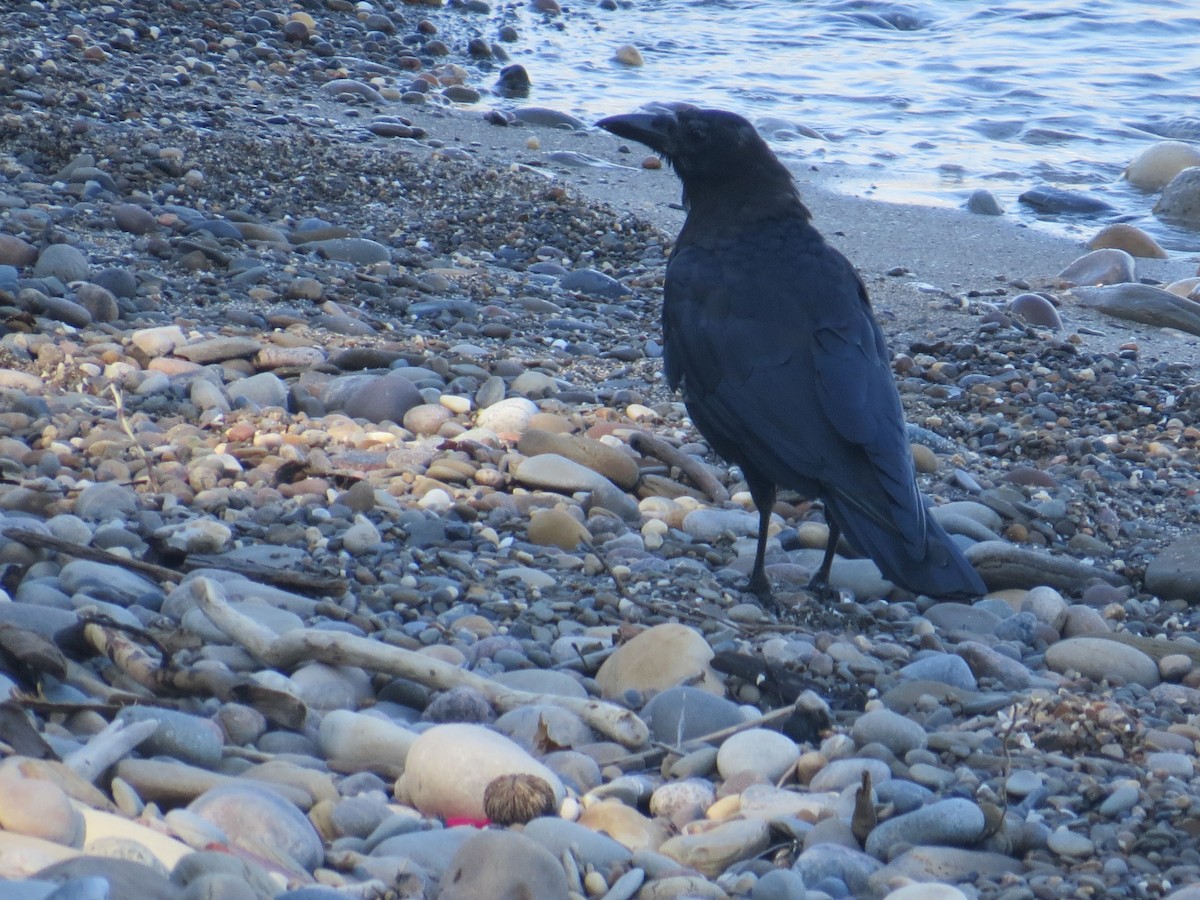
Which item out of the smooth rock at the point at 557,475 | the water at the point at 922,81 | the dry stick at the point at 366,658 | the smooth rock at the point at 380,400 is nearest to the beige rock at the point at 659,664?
the dry stick at the point at 366,658

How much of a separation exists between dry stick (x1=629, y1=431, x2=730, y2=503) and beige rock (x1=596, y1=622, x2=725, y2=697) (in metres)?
1.42

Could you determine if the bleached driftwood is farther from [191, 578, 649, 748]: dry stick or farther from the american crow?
the american crow

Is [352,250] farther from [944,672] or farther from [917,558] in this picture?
[944,672]

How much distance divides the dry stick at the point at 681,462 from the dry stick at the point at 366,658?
1784 millimetres

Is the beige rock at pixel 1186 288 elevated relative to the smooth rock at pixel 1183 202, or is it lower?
lower

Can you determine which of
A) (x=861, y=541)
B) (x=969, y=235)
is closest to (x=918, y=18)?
(x=969, y=235)

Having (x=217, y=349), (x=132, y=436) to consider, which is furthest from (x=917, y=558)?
(x=217, y=349)

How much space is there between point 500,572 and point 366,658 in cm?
84

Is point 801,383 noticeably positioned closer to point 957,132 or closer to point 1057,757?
point 1057,757

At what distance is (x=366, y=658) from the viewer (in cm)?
271

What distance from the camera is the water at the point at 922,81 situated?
35.2 feet

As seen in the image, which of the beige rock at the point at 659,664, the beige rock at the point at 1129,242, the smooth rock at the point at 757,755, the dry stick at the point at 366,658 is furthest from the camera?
the beige rock at the point at 1129,242

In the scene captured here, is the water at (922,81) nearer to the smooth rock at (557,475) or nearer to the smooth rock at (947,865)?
the smooth rock at (557,475)

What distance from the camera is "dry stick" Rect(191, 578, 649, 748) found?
2688 mm
